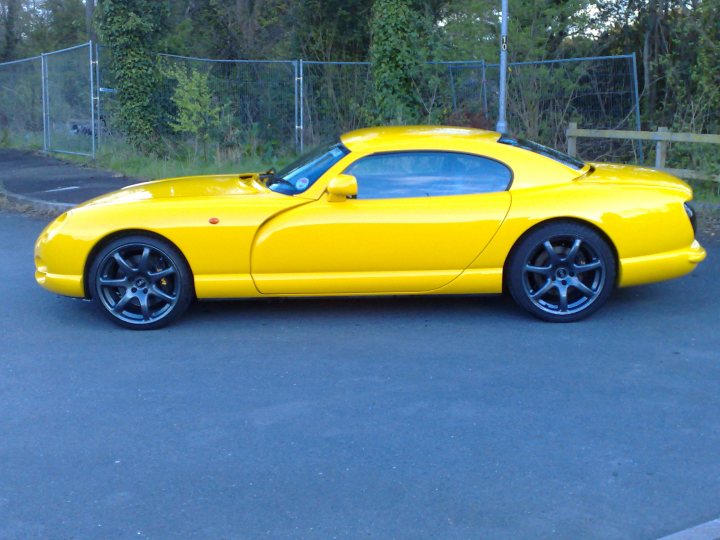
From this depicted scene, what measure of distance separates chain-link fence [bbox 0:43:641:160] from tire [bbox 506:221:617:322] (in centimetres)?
963

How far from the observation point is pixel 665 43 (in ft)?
60.7

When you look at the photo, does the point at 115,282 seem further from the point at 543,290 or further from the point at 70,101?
the point at 70,101

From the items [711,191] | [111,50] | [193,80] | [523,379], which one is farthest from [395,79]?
[523,379]

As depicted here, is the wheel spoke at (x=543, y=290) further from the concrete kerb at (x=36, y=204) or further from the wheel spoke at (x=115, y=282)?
the concrete kerb at (x=36, y=204)

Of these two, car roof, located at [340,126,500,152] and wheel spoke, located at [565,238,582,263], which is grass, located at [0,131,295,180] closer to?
car roof, located at [340,126,500,152]

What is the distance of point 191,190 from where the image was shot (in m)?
7.10

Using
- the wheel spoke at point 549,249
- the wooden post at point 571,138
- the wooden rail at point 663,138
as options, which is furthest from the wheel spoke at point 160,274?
the wooden post at point 571,138

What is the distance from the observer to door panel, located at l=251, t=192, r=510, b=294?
6.55 meters

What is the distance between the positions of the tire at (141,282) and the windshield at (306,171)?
955 mm

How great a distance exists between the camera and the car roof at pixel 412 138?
682cm

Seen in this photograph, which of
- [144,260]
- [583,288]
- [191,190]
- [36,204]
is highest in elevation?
[191,190]

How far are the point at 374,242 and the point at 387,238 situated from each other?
97 mm

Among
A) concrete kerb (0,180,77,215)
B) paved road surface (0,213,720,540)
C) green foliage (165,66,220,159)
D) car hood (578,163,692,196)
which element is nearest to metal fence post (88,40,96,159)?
green foliage (165,66,220,159)

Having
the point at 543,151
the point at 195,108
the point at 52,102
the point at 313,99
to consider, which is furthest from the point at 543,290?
the point at 52,102
